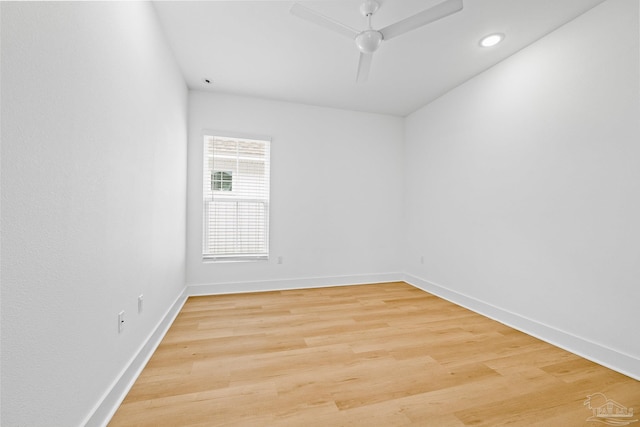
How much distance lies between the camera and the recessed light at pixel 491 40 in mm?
2279

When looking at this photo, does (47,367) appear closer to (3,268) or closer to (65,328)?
(65,328)

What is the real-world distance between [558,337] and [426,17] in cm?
279

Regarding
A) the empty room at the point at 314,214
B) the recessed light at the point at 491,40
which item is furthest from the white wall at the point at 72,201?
the recessed light at the point at 491,40

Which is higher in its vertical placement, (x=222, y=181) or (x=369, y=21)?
(x=369, y=21)

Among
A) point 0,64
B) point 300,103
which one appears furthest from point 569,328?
point 300,103

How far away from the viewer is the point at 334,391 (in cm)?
152

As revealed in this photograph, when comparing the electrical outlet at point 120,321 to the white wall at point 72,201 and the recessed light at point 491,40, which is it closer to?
the white wall at point 72,201

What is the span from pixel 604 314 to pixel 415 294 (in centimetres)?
185

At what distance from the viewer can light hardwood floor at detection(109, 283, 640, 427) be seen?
1337 mm

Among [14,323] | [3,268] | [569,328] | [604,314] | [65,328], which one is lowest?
[569,328]

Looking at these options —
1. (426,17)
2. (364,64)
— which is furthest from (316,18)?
(426,17)

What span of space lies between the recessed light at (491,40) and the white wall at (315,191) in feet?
6.06

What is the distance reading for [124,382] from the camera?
148 cm

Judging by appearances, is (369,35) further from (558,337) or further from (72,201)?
(558,337)
